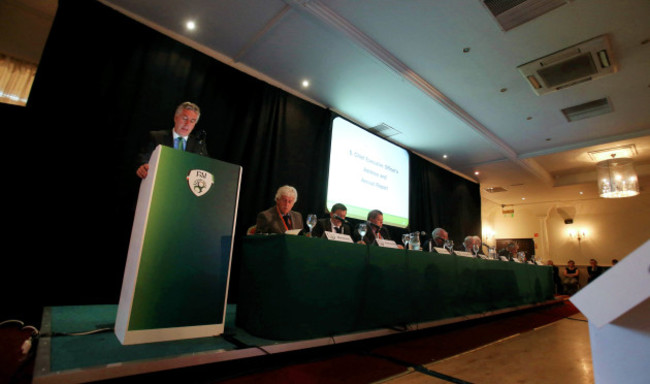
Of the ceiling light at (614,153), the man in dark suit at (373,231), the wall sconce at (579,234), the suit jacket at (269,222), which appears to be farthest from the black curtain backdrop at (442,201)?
the wall sconce at (579,234)

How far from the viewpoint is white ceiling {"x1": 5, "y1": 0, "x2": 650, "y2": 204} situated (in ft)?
9.19

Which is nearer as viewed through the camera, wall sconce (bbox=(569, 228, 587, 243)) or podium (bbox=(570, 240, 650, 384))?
podium (bbox=(570, 240, 650, 384))

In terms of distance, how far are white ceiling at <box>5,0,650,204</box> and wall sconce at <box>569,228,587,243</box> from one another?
416 centimetres

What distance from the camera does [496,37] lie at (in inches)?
119

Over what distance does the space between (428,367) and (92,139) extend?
10.00 feet

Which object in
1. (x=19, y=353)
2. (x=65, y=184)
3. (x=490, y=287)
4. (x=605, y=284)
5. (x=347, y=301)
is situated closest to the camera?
(x=605, y=284)

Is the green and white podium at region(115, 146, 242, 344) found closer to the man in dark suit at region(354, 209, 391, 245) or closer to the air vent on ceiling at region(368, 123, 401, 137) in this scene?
the man in dark suit at region(354, 209, 391, 245)

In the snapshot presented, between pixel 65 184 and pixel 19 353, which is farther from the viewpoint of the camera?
pixel 65 184

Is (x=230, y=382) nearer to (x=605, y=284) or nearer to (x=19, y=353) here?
(x=19, y=353)

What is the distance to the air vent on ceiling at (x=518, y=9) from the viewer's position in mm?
2617

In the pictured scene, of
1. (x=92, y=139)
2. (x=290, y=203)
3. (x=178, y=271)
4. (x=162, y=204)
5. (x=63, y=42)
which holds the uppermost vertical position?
(x=63, y=42)

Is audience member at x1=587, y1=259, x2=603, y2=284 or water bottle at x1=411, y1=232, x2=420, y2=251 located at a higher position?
water bottle at x1=411, y1=232, x2=420, y2=251

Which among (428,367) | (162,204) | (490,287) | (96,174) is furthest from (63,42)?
(490,287)

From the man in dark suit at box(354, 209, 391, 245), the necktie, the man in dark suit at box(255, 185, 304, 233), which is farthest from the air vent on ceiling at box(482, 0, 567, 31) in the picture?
the necktie
